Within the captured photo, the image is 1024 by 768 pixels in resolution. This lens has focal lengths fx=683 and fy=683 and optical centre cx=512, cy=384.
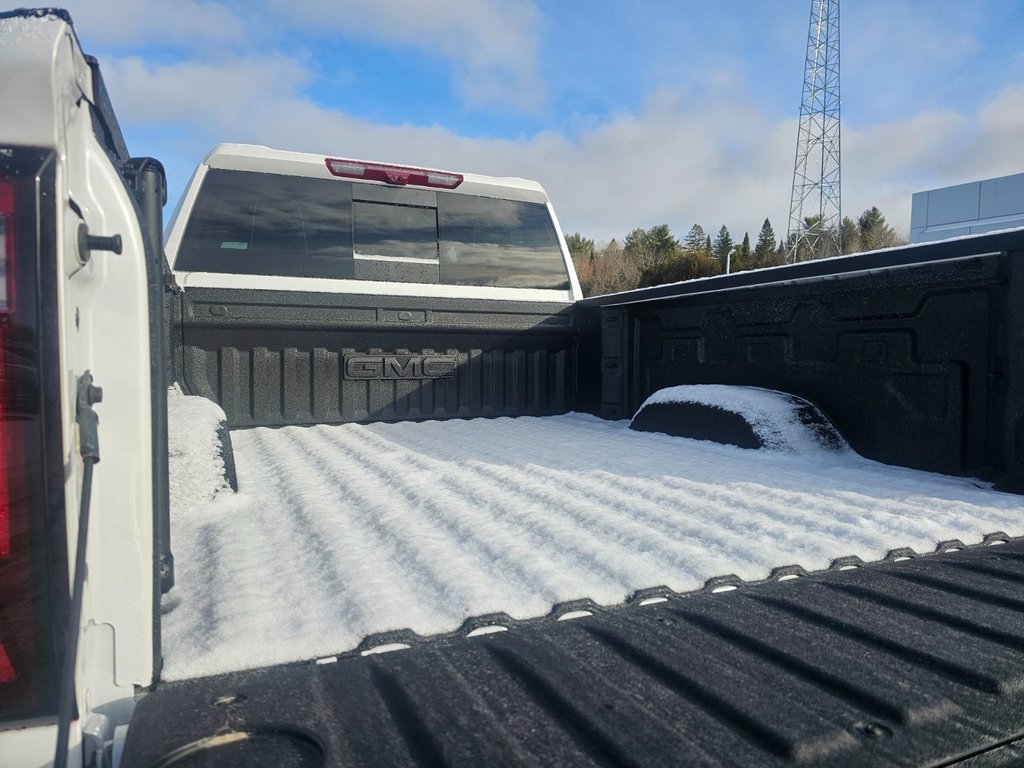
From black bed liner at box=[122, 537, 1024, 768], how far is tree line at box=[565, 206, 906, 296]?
26321 mm

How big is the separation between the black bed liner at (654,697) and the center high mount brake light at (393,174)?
125 inches

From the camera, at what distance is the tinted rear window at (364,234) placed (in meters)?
3.57

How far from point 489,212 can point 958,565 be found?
3261mm

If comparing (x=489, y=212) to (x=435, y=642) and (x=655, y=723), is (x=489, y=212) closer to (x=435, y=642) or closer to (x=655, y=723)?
(x=435, y=642)

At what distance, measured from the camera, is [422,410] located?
4012mm

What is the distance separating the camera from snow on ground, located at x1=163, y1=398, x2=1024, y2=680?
129cm

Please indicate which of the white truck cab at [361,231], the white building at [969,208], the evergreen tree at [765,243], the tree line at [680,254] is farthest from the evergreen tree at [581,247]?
the white truck cab at [361,231]

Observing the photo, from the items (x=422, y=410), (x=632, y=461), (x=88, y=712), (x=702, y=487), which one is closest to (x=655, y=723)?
(x=88, y=712)

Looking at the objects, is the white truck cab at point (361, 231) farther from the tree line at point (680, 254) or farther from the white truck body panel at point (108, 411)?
the tree line at point (680, 254)

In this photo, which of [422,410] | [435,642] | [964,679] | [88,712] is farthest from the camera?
[422,410]

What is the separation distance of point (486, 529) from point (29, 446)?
1217mm

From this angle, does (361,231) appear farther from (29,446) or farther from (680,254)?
(680,254)

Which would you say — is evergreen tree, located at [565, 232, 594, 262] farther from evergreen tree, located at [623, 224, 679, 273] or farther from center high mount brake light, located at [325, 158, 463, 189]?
center high mount brake light, located at [325, 158, 463, 189]

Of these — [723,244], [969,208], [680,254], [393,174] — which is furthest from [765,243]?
[393,174]
